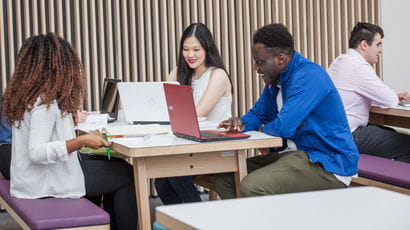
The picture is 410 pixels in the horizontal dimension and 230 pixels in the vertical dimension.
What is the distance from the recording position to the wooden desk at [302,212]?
150 cm

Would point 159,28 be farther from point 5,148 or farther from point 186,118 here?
point 186,118

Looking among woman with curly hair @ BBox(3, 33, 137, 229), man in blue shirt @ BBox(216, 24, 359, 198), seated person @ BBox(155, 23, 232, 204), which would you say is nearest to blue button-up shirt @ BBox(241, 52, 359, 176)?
man in blue shirt @ BBox(216, 24, 359, 198)

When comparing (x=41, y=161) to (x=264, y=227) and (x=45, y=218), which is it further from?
(x=264, y=227)

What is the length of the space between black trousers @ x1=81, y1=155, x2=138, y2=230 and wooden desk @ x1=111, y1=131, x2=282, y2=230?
0.91ft

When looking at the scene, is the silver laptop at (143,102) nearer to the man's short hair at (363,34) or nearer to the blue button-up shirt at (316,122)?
the blue button-up shirt at (316,122)

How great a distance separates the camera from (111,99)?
4.77 meters

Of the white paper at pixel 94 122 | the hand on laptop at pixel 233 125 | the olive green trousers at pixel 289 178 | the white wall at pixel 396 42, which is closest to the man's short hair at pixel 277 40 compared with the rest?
the hand on laptop at pixel 233 125

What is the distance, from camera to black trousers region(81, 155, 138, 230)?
11.7 ft

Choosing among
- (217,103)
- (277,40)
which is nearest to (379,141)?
(217,103)

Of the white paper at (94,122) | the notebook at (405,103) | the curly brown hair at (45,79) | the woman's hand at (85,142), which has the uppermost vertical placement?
the curly brown hair at (45,79)

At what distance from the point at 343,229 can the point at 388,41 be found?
17.3 feet

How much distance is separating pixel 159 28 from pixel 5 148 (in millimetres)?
2224

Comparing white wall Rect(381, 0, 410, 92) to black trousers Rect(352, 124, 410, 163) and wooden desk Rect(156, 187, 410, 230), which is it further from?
wooden desk Rect(156, 187, 410, 230)

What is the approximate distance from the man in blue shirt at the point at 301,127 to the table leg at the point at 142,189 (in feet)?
1.52
